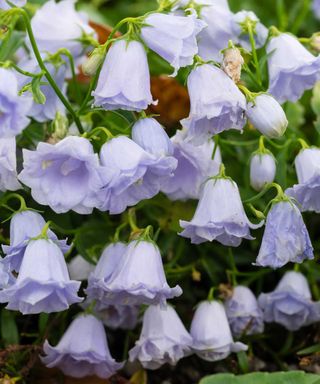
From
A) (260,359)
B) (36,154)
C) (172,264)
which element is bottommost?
(260,359)

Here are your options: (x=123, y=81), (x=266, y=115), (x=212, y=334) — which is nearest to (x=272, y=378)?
(x=212, y=334)

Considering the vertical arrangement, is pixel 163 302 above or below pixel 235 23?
below

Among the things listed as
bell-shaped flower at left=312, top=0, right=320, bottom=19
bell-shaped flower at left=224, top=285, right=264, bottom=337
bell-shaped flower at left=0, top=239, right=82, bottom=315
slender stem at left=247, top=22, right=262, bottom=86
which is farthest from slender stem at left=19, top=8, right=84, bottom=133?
bell-shaped flower at left=312, top=0, right=320, bottom=19

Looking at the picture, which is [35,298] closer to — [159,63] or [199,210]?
[199,210]

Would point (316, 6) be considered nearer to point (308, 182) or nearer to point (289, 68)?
point (289, 68)

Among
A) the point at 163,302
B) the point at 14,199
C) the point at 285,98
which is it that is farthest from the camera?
the point at 14,199

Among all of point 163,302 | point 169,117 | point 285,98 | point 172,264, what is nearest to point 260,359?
point 172,264

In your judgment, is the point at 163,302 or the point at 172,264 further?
the point at 172,264
